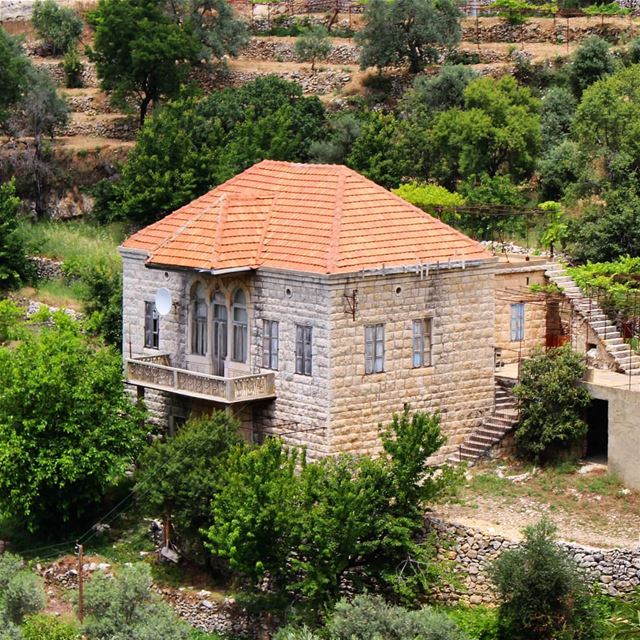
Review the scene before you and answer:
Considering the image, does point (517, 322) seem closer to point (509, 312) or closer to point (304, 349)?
point (509, 312)

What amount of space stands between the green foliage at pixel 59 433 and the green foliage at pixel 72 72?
3827 cm

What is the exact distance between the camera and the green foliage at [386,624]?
3825 cm

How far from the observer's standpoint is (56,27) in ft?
280

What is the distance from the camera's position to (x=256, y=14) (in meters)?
86.6

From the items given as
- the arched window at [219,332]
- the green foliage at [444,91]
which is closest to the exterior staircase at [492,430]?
the arched window at [219,332]

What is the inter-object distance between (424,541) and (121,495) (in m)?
8.90

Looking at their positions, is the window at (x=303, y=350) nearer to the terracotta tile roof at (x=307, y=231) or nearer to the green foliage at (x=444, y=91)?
the terracotta tile roof at (x=307, y=231)

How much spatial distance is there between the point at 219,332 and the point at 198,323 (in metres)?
0.77

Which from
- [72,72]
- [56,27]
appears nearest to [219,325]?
[72,72]

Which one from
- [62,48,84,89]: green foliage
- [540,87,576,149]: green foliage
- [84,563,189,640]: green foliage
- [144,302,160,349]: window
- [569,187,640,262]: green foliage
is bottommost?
[84,563,189,640]: green foliage

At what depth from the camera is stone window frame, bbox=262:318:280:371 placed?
44.9 metres

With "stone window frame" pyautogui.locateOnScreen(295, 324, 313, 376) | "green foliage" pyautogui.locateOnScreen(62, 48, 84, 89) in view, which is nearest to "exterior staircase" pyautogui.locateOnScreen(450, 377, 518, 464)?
"stone window frame" pyautogui.locateOnScreen(295, 324, 313, 376)

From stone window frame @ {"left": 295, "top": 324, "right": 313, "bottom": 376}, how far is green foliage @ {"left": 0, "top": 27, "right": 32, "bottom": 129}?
1166 inches

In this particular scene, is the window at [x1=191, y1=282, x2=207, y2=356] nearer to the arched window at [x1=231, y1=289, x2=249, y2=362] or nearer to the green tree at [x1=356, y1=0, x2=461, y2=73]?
the arched window at [x1=231, y1=289, x2=249, y2=362]
